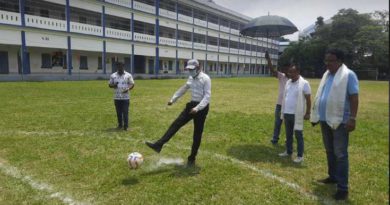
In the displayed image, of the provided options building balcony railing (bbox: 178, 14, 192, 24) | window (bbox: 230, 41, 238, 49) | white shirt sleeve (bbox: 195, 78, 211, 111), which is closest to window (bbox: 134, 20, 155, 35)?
building balcony railing (bbox: 178, 14, 192, 24)

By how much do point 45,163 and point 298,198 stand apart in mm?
4053

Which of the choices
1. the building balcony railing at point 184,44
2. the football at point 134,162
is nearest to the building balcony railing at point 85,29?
the building balcony railing at point 184,44

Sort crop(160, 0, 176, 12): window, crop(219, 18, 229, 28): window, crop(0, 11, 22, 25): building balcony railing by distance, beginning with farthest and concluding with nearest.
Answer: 1. crop(219, 18, 229, 28): window
2. crop(160, 0, 176, 12): window
3. crop(0, 11, 22, 25): building balcony railing

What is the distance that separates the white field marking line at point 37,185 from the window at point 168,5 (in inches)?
1585

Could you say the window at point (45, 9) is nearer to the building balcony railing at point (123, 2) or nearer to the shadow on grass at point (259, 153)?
the building balcony railing at point (123, 2)

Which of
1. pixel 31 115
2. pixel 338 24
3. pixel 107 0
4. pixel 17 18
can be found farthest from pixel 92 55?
pixel 338 24

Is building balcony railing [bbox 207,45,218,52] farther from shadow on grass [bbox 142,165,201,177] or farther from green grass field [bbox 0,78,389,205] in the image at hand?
shadow on grass [bbox 142,165,201,177]

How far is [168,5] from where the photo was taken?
4391 centimetres

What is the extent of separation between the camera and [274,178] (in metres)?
4.80

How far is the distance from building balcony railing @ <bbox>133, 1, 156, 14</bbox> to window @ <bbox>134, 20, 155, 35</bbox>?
5.97 feet

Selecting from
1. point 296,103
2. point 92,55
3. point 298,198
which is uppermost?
point 92,55

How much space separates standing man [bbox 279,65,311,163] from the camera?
5449 mm

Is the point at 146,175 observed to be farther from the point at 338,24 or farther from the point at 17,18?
the point at 338,24

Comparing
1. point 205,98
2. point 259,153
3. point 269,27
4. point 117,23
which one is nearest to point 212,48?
point 117,23
